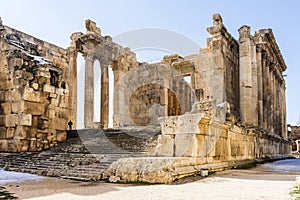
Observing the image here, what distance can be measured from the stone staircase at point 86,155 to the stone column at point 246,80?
792 centimetres

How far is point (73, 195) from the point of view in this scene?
5.18m

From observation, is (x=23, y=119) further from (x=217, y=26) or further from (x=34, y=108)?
(x=217, y=26)

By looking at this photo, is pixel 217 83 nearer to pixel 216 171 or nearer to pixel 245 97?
pixel 245 97

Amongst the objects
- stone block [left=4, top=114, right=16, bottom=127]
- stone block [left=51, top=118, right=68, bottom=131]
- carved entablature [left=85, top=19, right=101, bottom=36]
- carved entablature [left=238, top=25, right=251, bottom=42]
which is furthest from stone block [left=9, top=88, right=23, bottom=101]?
carved entablature [left=238, top=25, right=251, bottom=42]

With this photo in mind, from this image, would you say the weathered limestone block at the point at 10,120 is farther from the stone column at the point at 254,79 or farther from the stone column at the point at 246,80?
the stone column at the point at 254,79

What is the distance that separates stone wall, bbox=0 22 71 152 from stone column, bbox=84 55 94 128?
8584 millimetres

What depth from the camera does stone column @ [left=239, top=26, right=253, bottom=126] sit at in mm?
16453

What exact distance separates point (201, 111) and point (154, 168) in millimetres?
2353

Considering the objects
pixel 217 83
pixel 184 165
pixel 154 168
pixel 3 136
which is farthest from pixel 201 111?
pixel 217 83

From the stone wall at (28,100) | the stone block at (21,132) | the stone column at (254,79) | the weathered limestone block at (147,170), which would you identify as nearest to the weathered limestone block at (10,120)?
the stone wall at (28,100)

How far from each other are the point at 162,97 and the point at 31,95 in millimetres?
12512

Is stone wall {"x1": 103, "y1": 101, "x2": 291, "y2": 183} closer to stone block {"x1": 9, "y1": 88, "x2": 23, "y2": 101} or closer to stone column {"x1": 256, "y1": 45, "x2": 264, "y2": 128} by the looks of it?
stone block {"x1": 9, "y1": 88, "x2": 23, "y2": 101}

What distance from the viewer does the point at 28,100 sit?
1041cm

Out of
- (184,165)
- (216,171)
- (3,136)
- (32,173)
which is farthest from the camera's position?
(3,136)
